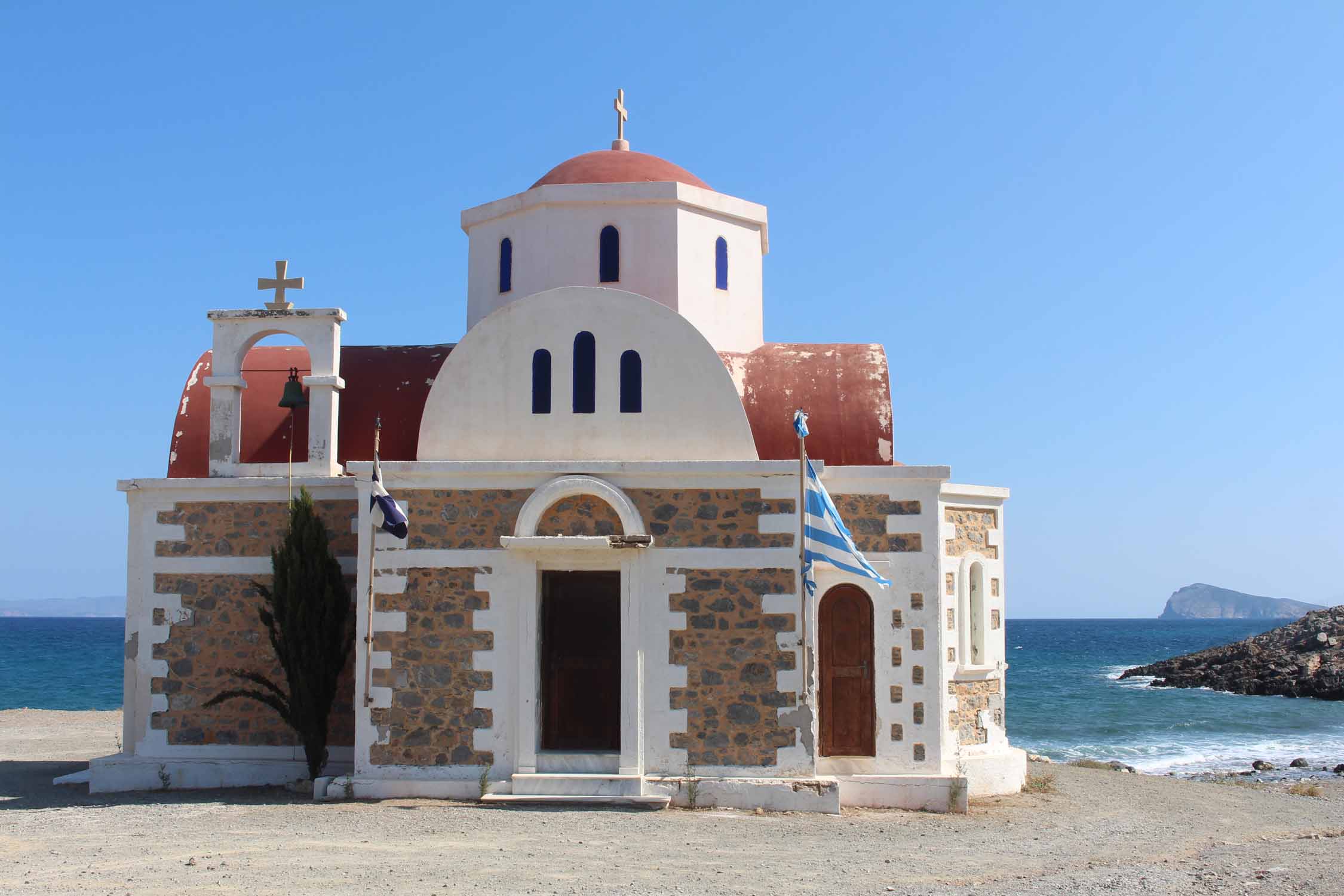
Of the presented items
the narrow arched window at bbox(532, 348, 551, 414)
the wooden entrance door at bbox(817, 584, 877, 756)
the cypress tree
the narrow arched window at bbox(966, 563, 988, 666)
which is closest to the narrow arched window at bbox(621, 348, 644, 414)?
the narrow arched window at bbox(532, 348, 551, 414)

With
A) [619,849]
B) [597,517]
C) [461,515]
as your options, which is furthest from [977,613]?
[461,515]

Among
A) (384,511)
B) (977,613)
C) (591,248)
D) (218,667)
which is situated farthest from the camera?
(591,248)

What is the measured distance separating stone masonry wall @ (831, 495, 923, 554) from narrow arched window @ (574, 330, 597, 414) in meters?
3.09

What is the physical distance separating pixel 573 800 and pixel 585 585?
3139 millimetres

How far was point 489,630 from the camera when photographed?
14227 mm

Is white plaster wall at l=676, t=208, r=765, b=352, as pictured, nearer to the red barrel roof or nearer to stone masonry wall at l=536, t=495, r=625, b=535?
the red barrel roof

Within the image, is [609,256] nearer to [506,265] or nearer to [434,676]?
[506,265]

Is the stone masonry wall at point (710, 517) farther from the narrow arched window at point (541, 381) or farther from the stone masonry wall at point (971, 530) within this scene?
the stone masonry wall at point (971, 530)

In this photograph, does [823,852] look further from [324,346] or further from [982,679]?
[324,346]

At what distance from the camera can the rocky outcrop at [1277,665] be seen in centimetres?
4866

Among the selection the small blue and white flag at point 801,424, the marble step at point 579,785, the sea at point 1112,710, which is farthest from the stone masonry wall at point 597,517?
the sea at point 1112,710

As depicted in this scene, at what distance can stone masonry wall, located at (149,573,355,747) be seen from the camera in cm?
1539

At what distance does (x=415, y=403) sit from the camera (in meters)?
17.1

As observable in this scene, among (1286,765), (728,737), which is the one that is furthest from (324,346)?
(1286,765)
